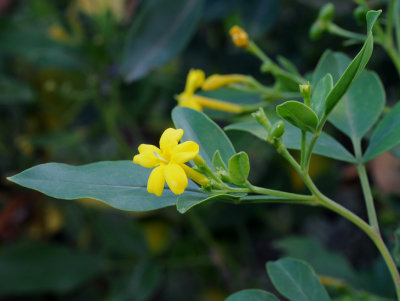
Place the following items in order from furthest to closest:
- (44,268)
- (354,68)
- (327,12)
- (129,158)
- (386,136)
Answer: (44,268) < (129,158) < (327,12) < (386,136) < (354,68)

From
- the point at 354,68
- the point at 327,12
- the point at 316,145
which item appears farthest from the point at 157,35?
the point at 354,68

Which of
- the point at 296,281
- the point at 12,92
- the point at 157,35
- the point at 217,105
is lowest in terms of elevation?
the point at 296,281

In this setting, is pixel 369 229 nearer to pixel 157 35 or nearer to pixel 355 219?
pixel 355 219

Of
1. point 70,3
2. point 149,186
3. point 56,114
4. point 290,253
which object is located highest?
point 70,3

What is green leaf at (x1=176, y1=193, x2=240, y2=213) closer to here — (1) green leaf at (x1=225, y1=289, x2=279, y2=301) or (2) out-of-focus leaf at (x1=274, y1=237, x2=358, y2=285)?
(1) green leaf at (x1=225, y1=289, x2=279, y2=301)

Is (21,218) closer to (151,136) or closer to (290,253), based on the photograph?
(151,136)

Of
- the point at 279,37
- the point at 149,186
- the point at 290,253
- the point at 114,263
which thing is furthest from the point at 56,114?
the point at 149,186
